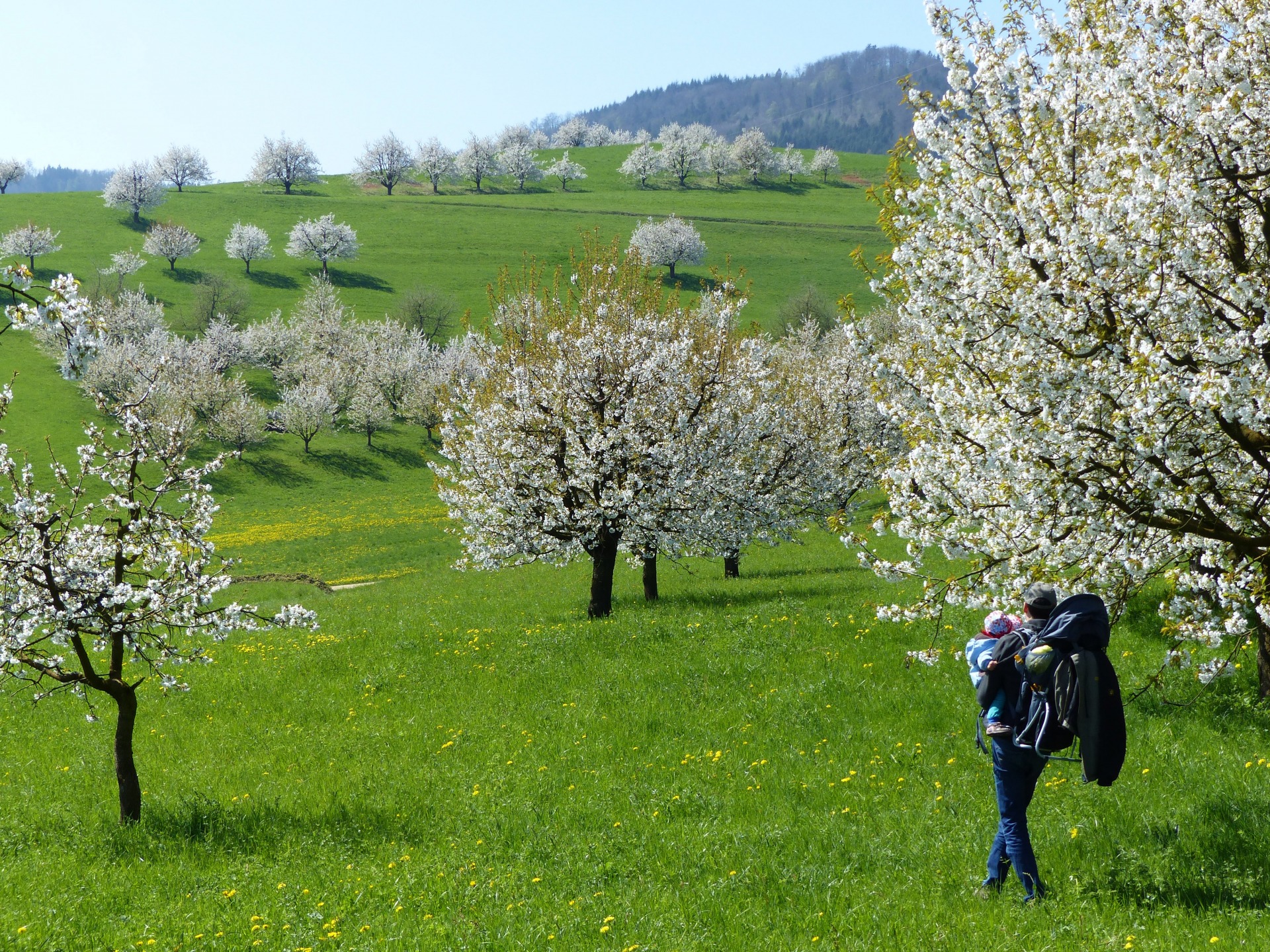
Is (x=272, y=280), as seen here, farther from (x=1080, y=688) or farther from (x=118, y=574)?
(x=1080, y=688)

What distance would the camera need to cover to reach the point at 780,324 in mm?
99125

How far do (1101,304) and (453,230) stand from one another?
133 meters

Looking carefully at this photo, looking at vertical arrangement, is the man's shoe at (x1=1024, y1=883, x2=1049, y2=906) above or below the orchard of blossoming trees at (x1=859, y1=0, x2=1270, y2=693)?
below

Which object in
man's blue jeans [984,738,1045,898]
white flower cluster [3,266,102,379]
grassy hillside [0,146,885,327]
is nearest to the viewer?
white flower cluster [3,266,102,379]

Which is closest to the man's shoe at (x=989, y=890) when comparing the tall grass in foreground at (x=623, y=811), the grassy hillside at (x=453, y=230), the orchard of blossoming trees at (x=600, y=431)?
the tall grass in foreground at (x=623, y=811)

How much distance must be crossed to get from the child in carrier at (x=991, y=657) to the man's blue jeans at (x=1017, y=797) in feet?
0.44

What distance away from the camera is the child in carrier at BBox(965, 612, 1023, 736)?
733 cm

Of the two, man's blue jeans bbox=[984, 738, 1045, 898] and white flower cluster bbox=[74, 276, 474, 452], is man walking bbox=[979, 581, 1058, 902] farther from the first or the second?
white flower cluster bbox=[74, 276, 474, 452]

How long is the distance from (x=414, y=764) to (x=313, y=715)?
13.7 ft

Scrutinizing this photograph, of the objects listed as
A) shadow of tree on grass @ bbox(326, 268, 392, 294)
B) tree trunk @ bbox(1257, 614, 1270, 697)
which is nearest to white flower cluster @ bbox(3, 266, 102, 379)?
tree trunk @ bbox(1257, 614, 1270, 697)

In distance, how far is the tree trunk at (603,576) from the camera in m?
22.5

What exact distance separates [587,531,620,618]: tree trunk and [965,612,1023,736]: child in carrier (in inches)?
588

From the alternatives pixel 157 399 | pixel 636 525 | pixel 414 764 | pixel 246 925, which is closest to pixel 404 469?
pixel 157 399

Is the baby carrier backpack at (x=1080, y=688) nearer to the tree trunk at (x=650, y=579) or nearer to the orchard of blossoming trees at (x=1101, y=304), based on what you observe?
the orchard of blossoming trees at (x=1101, y=304)
